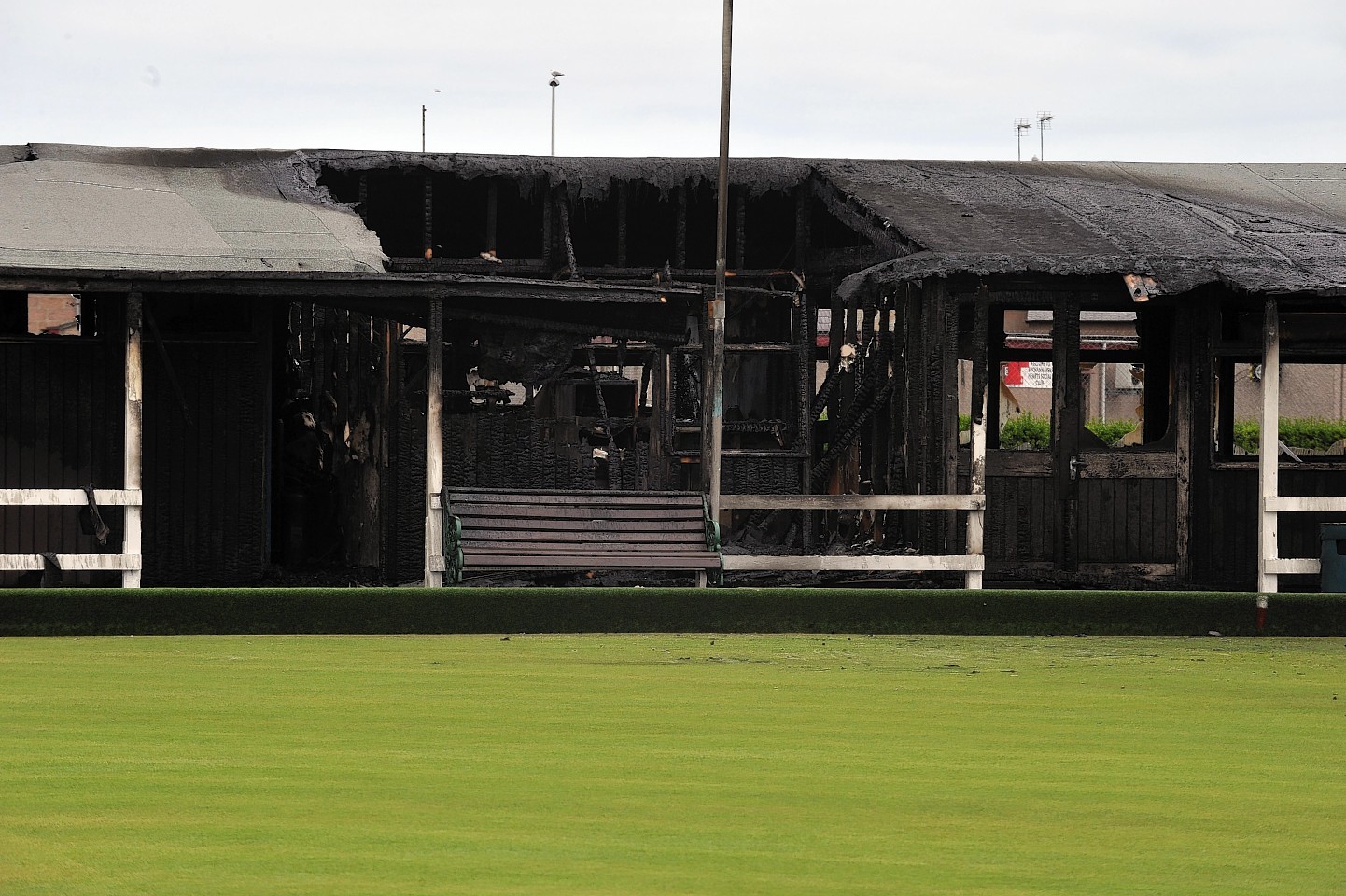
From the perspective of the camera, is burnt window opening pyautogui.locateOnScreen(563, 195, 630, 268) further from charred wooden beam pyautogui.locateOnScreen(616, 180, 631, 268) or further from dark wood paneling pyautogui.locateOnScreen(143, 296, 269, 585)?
dark wood paneling pyautogui.locateOnScreen(143, 296, 269, 585)

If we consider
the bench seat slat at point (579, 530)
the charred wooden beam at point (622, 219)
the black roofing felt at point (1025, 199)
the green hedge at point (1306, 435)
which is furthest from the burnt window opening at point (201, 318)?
the green hedge at point (1306, 435)

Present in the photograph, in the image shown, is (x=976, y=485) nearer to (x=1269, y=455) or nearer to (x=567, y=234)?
(x=1269, y=455)

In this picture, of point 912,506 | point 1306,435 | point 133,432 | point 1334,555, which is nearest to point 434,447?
point 133,432

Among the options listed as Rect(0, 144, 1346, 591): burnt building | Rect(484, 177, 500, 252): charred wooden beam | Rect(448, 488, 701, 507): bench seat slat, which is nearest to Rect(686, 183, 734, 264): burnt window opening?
Rect(0, 144, 1346, 591): burnt building

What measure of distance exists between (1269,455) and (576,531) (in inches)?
211

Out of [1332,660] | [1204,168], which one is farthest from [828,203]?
[1332,660]

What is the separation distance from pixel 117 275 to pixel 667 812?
331 inches

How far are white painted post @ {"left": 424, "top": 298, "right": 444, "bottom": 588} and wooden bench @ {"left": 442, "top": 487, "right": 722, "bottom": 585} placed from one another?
11 centimetres

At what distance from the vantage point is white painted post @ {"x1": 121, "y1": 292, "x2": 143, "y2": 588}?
42.4 ft

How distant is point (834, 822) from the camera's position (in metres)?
5.29

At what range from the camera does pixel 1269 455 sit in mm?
13852

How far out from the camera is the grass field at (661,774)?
4.63m

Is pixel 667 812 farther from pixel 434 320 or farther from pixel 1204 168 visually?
pixel 1204 168

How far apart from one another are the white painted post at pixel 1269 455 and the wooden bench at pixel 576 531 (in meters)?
4.19
